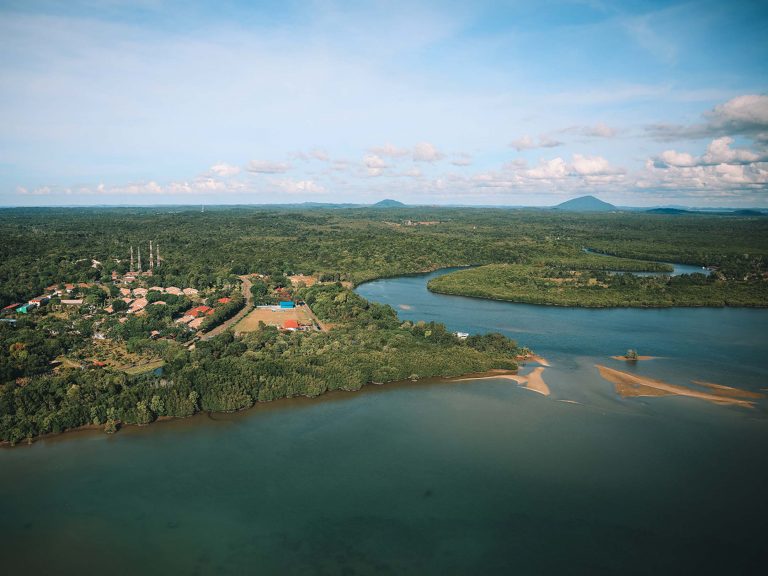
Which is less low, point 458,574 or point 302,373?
point 302,373

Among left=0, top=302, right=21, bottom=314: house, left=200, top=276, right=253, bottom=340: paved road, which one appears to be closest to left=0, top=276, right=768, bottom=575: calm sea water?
left=200, top=276, right=253, bottom=340: paved road

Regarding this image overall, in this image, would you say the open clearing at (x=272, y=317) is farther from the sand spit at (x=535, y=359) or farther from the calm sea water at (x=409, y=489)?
the sand spit at (x=535, y=359)

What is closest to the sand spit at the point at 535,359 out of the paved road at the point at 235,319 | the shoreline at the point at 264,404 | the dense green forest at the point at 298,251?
the shoreline at the point at 264,404

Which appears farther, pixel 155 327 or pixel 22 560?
pixel 155 327

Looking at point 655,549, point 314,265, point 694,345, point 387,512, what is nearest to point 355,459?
point 387,512

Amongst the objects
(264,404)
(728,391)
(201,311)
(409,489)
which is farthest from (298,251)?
(409,489)

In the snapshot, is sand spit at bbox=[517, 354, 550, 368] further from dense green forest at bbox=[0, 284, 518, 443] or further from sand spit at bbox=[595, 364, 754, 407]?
sand spit at bbox=[595, 364, 754, 407]

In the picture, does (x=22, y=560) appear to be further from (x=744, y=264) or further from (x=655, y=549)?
(x=744, y=264)
